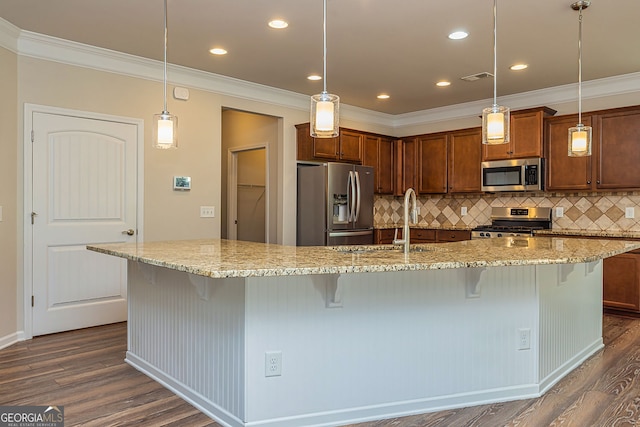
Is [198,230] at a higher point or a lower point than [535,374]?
higher

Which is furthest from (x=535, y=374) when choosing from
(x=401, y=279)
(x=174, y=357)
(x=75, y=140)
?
(x=75, y=140)

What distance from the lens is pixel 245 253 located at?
2.40m

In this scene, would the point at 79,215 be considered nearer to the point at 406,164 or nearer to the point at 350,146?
the point at 350,146

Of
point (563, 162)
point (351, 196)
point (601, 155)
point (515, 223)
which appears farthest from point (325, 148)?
point (601, 155)

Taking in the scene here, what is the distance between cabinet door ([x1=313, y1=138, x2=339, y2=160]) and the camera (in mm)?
5587

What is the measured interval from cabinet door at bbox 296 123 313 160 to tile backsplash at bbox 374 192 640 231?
172 centimetres

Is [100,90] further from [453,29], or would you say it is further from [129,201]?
[453,29]

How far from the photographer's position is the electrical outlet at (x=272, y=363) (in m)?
2.16

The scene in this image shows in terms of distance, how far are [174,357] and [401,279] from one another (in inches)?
54.2

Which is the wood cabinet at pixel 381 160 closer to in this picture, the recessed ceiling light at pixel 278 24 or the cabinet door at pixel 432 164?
the cabinet door at pixel 432 164

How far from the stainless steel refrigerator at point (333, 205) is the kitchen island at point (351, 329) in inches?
101

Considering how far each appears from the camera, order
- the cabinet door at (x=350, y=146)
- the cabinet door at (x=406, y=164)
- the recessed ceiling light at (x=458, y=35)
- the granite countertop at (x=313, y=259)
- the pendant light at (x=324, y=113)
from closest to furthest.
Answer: the granite countertop at (x=313, y=259)
the pendant light at (x=324, y=113)
the recessed ceiling light at (x=458, y=35)
the cabinet door at (x=350, y=146)
the cabinet door at (x=406, y=164)

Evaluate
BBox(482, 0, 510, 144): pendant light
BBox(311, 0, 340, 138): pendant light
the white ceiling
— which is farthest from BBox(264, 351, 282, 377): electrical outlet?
the white ceiling

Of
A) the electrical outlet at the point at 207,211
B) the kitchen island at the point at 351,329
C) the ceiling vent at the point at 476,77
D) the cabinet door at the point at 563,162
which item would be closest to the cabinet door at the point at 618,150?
the cabinet door at the point at 563,162
